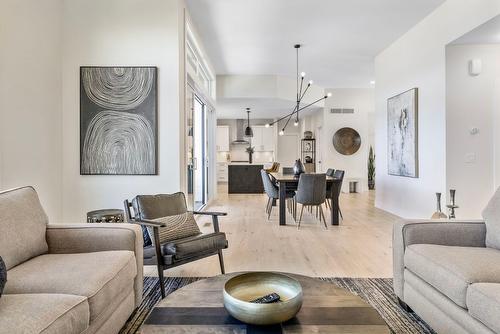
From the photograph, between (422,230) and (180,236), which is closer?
(422,230)

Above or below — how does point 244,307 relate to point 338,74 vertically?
below

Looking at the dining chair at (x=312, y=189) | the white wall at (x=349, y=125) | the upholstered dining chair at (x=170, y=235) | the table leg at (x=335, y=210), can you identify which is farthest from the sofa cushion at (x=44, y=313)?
the white wall at (x=349, y=125)

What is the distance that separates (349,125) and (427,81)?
15.5 feet

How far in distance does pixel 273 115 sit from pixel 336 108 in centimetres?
288

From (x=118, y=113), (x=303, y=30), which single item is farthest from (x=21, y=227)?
(x=303, y=30)

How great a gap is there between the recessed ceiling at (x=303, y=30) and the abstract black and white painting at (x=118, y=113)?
151cm

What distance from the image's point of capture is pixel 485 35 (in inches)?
157

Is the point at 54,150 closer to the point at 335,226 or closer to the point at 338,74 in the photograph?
the point at 335,226

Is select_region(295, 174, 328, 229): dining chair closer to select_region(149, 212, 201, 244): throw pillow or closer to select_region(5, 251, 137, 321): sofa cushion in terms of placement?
select_region(149, 212, 201, 244): throw pillow

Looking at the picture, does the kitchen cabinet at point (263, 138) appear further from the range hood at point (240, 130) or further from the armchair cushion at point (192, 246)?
the armchair cushion at point (192, 246)

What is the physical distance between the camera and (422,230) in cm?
221

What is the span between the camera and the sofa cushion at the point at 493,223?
209cm

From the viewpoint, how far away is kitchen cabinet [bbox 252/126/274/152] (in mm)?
12723

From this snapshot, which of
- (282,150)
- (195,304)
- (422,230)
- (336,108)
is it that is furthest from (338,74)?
(195,304)
